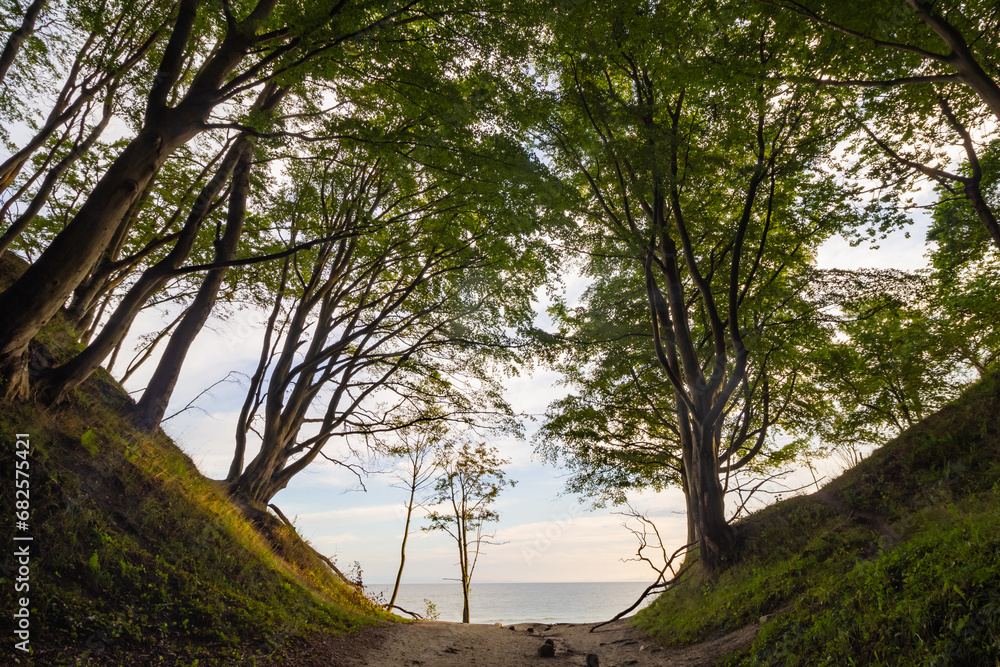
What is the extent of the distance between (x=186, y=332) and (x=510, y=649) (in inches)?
317

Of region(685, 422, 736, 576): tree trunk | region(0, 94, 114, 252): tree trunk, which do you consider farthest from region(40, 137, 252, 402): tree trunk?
region(685, 422, 736, 576): tree trunk

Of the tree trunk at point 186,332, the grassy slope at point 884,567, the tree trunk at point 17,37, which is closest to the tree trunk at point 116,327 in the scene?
the tree trunk at point 186,332

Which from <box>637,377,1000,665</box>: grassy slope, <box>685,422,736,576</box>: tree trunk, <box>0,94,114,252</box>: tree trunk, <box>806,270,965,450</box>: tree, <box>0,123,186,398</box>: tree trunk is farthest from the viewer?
<box>806,270,965,450</box>: tree

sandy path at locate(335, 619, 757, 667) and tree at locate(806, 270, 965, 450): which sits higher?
tree at locate(806, 270, 965, 450)

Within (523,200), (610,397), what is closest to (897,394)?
(610,397)

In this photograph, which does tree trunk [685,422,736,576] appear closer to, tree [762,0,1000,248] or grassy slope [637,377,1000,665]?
grassy slope [637,377,1000,665]

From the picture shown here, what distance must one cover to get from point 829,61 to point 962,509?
644cm

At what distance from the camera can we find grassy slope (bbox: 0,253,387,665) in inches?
141

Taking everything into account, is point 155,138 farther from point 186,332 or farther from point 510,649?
point 510,649

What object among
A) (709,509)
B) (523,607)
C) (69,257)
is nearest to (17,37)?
A: (69,257)

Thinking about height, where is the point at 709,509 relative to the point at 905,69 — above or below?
below

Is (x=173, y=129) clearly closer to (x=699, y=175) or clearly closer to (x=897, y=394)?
(x=699, y=175)

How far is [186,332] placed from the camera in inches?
318

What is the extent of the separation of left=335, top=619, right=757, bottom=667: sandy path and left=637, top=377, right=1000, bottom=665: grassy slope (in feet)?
1.61
